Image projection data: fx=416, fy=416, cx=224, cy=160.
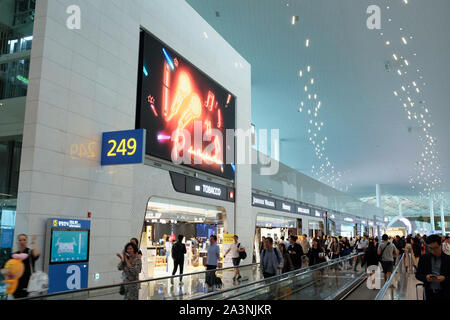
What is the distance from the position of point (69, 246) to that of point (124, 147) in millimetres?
2257

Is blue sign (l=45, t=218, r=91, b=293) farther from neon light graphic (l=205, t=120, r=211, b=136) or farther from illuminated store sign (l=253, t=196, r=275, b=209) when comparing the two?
illuminated store sign (l=253, t=196, r=275, b=209)

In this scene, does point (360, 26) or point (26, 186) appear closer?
point (26, 186)

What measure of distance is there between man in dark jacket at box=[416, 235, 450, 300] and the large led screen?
7.61 m

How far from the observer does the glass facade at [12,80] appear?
27.4ft

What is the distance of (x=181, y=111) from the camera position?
503 inches

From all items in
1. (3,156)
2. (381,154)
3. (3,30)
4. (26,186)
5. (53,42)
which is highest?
(381,154)

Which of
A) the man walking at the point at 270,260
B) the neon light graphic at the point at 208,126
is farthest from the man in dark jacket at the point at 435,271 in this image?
the neon light graphic at the point at 208,126

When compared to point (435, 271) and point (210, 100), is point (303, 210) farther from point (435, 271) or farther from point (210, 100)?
point (435, 271)

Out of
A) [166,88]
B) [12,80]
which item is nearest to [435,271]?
[12,80]

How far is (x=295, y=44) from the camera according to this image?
15.7 m
